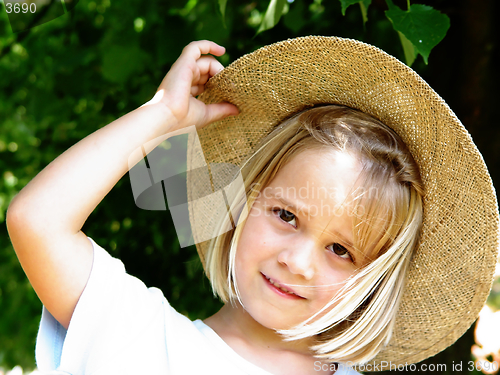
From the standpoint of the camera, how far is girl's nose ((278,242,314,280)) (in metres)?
1.16

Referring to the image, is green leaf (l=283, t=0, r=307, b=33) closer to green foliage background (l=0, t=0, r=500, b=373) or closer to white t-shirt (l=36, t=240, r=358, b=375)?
green foliage background (l=0, t=0, r=500, b=373)

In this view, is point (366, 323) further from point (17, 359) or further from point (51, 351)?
point (17, 359)

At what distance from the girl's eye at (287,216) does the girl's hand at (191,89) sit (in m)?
0.35

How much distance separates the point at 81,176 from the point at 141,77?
46.4 inches

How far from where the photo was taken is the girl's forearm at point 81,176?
986mm

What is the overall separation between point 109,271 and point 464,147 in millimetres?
917

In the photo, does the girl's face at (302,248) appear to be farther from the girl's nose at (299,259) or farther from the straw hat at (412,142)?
the straw hat at (412,142)

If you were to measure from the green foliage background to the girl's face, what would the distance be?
0.56m

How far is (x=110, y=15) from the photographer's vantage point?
6.26ft

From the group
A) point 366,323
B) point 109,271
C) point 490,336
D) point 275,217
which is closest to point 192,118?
point 275,217

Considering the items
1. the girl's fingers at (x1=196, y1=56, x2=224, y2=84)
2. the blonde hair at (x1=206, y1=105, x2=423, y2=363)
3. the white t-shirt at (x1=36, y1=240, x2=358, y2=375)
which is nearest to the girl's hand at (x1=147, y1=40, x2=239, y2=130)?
the girl's fingers at (x1=196, y1=56, x2=224, y2=84)

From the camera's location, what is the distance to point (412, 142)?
4.12 feet

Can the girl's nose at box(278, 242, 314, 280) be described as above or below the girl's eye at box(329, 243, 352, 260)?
above

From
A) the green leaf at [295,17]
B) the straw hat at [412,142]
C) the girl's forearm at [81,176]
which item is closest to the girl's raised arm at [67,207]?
the girl's forearm at [81,176]
